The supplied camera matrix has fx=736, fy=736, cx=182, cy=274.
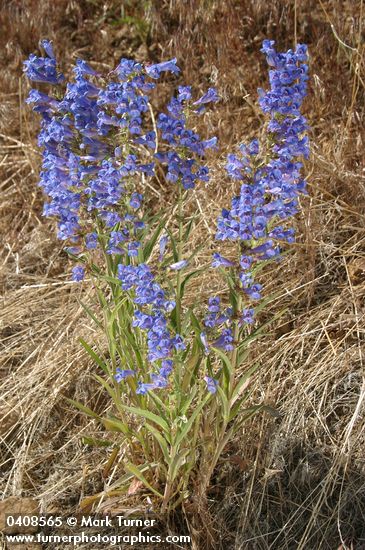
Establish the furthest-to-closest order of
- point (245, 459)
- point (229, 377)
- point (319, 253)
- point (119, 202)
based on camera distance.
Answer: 1. point (319, 253)
2. point (245, 459)
3. point (229, 377)
4. point (119, 202)

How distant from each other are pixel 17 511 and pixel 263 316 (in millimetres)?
1362

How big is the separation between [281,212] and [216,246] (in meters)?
1.63

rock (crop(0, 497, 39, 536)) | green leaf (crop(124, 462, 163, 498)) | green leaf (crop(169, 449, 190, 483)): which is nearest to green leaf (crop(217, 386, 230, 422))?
green leaf (crop(169, 449, 190, 483))

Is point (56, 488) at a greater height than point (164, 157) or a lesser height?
lesser

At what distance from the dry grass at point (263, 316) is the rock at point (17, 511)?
0.16 feet

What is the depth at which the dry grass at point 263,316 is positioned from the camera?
283 cm

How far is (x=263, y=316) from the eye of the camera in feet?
11.2

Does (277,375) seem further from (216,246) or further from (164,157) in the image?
(164,157)

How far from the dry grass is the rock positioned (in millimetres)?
49

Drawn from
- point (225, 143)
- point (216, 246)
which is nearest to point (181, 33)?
point (225, 143)

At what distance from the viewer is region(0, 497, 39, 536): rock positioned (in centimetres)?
284

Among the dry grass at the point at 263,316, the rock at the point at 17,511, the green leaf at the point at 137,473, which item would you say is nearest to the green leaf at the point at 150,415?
the green leaf at the point at 137,473

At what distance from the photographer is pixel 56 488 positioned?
9.75 ft

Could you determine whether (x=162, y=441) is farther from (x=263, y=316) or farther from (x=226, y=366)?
(x=263, y=316)
